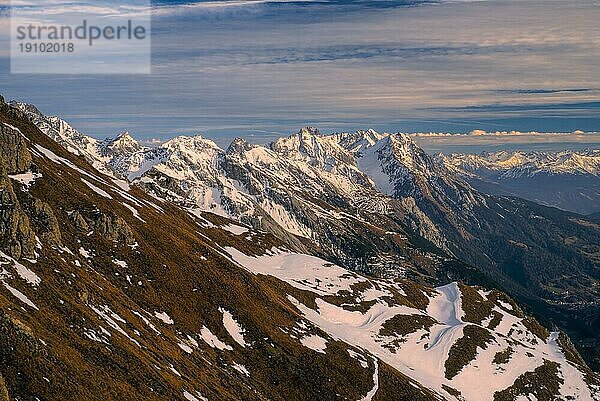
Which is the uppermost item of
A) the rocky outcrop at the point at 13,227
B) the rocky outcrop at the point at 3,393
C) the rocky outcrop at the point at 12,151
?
the rocky outcrop at the point at 12,151

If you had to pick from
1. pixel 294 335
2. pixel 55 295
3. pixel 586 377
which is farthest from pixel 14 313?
pixel 586 377

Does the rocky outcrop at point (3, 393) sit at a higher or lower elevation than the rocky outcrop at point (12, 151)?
lower

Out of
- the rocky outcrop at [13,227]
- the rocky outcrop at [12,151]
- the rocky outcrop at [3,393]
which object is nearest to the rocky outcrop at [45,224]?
the rocky outcrop at [13,227]

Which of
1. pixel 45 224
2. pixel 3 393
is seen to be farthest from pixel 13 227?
pixel 3 393

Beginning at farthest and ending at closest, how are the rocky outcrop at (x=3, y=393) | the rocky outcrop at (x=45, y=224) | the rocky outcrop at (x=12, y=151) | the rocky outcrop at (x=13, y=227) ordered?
the rocky outcrop at (x=12, y=151), the rocky outcrop at (x=45, y=224), the rocky outcrop at (x=13, y=227), the rocky outcrop at (x=3, y=393)

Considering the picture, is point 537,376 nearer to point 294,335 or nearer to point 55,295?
point 294,335

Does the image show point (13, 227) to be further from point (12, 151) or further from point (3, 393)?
point (3, 393)

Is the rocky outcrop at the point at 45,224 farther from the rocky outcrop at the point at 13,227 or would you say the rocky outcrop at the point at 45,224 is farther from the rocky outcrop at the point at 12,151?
the rocky outcrop at the point at 12,151

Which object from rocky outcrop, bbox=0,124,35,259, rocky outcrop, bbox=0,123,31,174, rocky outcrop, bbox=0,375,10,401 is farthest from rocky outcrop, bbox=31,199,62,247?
rocky outcrop, bbox=0,375,10,401

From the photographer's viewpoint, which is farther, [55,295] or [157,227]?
[157,227]

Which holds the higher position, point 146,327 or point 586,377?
point 146,327

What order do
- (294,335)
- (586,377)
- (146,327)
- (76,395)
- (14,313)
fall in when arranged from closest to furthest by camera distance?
(76,395) → (14,313) → (146,327) → (294,335) → (586,377)
